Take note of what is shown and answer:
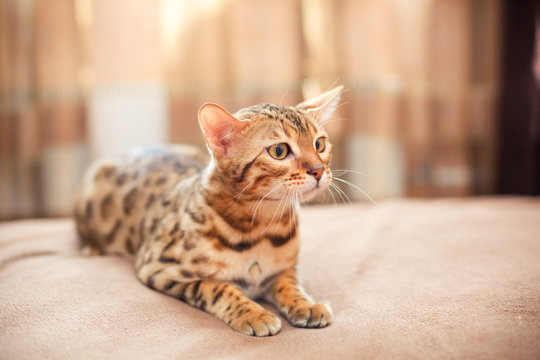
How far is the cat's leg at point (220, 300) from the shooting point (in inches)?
35.8

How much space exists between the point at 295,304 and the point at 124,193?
772 millimetres

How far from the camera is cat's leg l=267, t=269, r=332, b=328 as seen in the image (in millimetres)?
936

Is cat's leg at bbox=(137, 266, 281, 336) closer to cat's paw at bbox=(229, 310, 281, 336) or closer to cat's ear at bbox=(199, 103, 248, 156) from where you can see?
cat's paw at bbox=(229, 310, 281, 336)

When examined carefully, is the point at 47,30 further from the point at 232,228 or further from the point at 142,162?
the point at 232,228

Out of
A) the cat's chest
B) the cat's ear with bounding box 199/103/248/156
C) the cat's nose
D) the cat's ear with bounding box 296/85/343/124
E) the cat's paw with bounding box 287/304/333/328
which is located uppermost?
the cat's ear with bounding box 296/85/343/124

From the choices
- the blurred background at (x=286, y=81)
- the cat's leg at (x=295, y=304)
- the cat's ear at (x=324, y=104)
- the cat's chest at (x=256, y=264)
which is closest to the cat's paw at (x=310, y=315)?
the cat's leg at (x=295, y=304)

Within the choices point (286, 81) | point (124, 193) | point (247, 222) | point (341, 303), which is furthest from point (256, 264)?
point (286, 81)

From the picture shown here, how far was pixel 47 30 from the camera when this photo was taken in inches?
83.4

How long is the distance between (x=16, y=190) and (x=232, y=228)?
66.5 inches

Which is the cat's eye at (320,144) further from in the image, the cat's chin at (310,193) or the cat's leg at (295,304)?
the cat's leg at (295,304)

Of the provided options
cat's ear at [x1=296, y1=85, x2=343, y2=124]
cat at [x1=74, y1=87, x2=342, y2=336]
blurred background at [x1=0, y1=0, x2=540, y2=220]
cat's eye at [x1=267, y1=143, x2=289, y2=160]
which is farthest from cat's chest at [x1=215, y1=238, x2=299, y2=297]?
blurred background at [x1=0, y1=0, x2=540, y2=220]

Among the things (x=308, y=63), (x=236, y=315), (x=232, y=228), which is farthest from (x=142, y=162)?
(x=308, y=63)

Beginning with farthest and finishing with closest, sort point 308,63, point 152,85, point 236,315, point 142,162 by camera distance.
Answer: point 308,63 < point 152,85 < point 142,162 < point 236,315

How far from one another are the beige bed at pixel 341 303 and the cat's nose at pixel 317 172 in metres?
0.32
